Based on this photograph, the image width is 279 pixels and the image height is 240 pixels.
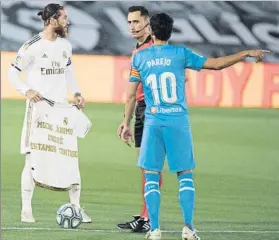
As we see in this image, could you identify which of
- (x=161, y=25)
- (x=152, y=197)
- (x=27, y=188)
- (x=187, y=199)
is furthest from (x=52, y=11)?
(x=187, y=199)

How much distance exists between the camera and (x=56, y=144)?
10242 mm

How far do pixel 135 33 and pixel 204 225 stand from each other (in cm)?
177

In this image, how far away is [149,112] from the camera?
9.19 metres

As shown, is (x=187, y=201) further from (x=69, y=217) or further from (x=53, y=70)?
(x=53, y=70)

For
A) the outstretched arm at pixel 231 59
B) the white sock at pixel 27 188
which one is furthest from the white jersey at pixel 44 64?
the outstretched arm at pixel 231 59

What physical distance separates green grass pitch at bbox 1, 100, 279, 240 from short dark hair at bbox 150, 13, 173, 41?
1.62m

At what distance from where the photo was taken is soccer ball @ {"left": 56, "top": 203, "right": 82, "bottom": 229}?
32.2 ft

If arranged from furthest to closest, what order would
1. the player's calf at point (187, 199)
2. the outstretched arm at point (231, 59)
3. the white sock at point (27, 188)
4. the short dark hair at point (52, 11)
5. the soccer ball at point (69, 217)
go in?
the white sock at point (27, 188), the short dark hair at point (52, 11), the soccer ball at point (69, 217), the player's calf at point (187, 199), the outstretched arm at point (231, 59)

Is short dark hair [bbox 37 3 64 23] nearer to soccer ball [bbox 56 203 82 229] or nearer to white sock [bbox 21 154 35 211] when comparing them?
white sock [bbox 21 154 35 211]

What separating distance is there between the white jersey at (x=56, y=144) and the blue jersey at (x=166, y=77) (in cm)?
127

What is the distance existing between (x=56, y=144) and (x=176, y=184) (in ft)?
12.3

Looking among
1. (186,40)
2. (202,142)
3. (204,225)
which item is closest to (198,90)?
(186,40)

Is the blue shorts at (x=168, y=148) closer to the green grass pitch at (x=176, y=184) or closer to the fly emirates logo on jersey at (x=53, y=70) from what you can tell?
the green grass pitch at (x=176, y=184)

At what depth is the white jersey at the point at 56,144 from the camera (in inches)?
400
